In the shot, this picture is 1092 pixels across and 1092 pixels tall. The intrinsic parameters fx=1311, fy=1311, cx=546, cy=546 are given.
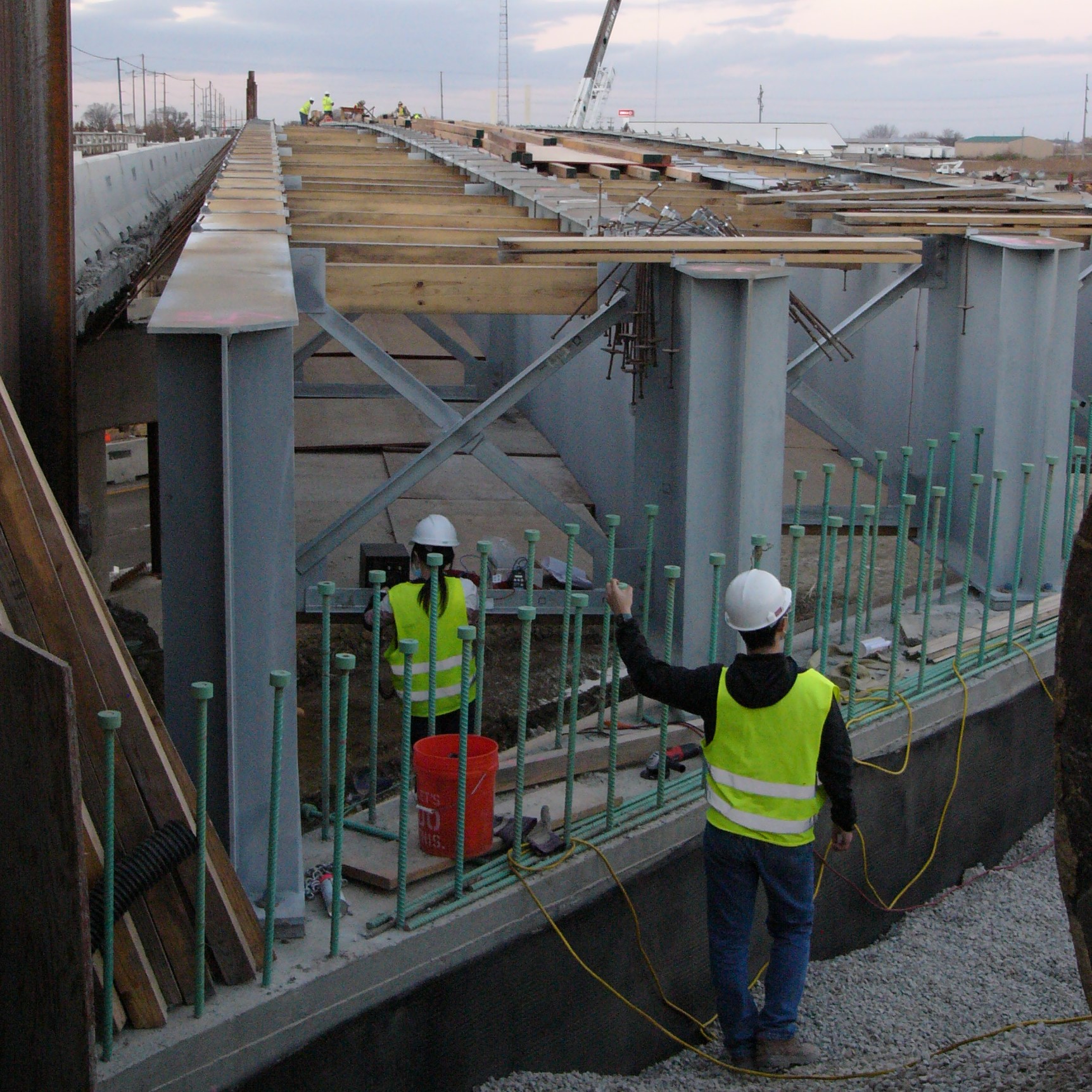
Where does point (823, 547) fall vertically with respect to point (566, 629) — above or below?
above

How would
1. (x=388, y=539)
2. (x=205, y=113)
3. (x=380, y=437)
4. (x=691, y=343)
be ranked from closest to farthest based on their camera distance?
1. (x=691, y=343)
2. (x=388, y=539)
3. (x=380, y=437)
4. (x=205, y=113)

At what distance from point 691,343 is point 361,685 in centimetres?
310

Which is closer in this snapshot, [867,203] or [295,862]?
[295,862]

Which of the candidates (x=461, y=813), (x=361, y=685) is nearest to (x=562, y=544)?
(x=361, y=685)

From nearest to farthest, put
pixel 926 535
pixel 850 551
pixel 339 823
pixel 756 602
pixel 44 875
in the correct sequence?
pixel 44 875
pixel 339 823
pixel 756 602
pixel 850 551
pixel 926 535

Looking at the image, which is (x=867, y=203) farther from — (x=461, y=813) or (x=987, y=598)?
(x=461, y=813)

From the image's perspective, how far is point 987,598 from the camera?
733 cm

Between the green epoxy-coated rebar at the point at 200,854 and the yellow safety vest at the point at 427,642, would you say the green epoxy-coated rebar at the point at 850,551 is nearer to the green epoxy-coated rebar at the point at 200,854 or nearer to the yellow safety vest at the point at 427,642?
the yellow safety vest at the point at 427,642

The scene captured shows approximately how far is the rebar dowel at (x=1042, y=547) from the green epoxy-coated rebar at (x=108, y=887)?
221 inches

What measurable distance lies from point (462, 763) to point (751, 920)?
49.6 inches

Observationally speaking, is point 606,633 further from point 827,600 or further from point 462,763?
point 827,600

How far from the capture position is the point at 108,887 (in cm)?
369

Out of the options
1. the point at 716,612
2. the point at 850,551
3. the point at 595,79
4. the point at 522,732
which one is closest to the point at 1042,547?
the point at 850,551

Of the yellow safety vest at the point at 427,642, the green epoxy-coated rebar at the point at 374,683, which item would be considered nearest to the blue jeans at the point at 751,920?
the green epoxy-coated rebar at the point at 374,683
